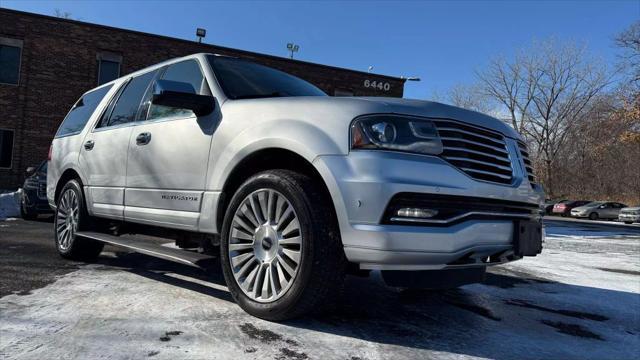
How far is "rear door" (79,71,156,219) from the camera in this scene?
14.4 feet

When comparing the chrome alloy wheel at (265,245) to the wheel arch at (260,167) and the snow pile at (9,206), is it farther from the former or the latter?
the snow pile at (9,206)

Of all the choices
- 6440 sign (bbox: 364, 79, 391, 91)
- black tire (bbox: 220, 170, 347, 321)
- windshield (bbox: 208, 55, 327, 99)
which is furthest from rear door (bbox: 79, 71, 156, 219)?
6440 sign (bbox: 364, 79, 391, 91)

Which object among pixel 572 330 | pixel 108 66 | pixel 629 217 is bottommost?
pixel 572 330

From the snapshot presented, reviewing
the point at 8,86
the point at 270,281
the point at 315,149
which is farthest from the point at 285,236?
the point at 8,86

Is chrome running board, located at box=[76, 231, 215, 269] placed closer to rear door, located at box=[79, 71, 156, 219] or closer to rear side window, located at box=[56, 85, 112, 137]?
rear door, located at box=[79, 71, 156, 219]

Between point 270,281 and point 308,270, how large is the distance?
36 centimetres

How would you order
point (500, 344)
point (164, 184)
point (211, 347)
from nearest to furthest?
1. point (211, 347)
2. point (500, 344)
3. point (164, 184)

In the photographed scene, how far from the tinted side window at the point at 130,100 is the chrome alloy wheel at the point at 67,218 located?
3.00 ft

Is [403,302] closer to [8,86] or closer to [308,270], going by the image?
[308,270]

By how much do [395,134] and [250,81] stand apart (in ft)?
5.36

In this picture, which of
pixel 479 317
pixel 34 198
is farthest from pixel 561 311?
pixel 34 198

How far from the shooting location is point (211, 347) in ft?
8.44

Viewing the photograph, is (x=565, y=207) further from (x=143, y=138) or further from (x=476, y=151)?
(x=143, y=138)

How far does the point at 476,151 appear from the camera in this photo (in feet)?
9.73
